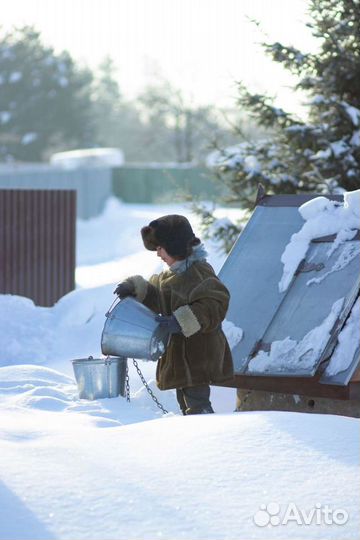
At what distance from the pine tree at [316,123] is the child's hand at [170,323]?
16.6ft

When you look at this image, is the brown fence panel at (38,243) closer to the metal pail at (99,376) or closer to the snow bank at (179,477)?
the metal pail at (99,376)

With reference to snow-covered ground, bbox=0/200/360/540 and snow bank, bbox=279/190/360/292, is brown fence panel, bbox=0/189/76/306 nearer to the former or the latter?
snow bank, bbox=279/190/360/292

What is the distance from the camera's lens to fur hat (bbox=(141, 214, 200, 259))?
19.8 feet

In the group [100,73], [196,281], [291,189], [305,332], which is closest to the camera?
[196,281]

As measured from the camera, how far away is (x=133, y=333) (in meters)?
6.01

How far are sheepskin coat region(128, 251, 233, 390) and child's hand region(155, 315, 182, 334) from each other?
0.05 meters

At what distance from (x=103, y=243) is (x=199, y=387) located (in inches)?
927

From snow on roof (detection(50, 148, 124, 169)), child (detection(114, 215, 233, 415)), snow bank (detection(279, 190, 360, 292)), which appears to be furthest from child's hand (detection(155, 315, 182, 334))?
snow on roof (detection(50, 148, 124, 169))

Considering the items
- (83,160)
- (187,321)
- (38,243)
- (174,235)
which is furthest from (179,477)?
(83,160)

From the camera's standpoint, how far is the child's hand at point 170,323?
19.4 ft

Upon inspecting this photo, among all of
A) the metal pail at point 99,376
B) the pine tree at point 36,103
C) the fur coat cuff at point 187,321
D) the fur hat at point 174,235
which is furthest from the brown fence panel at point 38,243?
the pine tree at point 36,103

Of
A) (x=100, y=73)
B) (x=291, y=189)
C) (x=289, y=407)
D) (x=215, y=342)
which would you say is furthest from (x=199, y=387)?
(x=100, y=73)

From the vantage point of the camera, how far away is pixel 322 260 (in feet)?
23.1

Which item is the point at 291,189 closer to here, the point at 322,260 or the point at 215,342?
the point at 322,260
